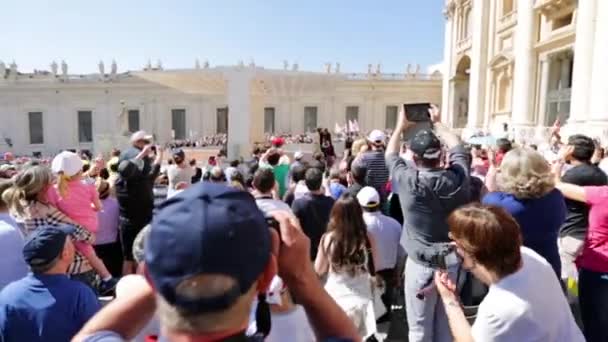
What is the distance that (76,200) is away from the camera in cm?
354

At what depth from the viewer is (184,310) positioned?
0.85m

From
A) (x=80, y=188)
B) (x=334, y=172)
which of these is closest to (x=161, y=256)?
(x=80, y=188)

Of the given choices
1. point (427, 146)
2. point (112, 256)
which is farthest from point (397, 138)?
point (112, 256)

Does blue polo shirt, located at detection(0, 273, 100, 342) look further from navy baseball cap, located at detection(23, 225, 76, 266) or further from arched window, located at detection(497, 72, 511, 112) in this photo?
arched window, located at detection(497, 72, 511, 112)

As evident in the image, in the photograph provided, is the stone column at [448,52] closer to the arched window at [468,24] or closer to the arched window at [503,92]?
the arched window at [468,24]

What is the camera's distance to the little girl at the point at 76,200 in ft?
11.2

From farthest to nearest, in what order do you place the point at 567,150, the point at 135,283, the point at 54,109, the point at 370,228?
the point at 54,109 → the point at 370,228 → the point at 567,150 → the point at 135,283

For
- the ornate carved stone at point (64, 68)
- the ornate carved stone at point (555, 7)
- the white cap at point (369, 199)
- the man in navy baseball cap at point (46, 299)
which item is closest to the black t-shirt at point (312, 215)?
the white cap at point (369, 199)

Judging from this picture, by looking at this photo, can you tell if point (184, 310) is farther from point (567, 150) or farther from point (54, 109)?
point (54, 109)

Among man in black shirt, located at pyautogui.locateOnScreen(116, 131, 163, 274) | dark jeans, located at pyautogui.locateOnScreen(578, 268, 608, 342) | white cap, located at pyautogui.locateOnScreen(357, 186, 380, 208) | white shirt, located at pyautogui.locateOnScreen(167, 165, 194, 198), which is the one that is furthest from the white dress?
white shirt, located at pyautogui.locateOnScreen(167, 165, 194, 198)

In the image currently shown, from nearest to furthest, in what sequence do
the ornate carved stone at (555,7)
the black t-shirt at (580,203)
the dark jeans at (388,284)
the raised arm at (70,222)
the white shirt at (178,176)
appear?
1. the black t-shirt at (580,203)
2. the raised arm at (70,222)
3. the dark jeans at (388,284)
4. the white shirt at (178,176)
5. the ornate carved stone at (555,7)

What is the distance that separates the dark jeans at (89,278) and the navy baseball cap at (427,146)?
100 inches

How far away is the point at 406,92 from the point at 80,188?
39.6 metres

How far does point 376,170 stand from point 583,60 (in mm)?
13392
